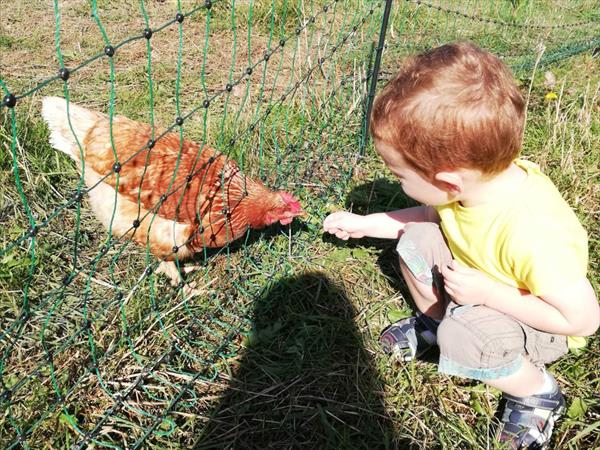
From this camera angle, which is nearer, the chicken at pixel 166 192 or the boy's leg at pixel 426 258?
the boy's leg at pixel 426 258

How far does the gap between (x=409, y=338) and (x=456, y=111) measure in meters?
1.12

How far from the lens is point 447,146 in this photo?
152cm

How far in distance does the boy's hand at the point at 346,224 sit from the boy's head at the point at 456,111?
72cm

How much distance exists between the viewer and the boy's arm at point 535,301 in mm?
1548

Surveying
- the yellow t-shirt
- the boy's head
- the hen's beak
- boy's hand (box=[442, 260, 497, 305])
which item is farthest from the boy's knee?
the hen's beak

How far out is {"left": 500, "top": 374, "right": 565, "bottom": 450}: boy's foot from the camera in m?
1.84

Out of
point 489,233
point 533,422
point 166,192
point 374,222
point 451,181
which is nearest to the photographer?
point 451,181

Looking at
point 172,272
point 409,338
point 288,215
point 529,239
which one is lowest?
point 172,272

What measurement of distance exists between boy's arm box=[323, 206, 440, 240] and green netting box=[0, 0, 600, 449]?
415mm

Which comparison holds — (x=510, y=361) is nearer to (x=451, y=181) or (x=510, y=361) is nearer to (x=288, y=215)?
(x=451, y=181)

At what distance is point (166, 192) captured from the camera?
248 cm

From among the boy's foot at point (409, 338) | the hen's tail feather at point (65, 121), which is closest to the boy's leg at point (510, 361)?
the boy's foot at point (409, 338)

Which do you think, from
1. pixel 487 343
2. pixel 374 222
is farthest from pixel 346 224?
pixel 487 343

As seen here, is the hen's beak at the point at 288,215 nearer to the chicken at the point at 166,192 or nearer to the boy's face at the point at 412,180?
the chicken at the point at 166,192
